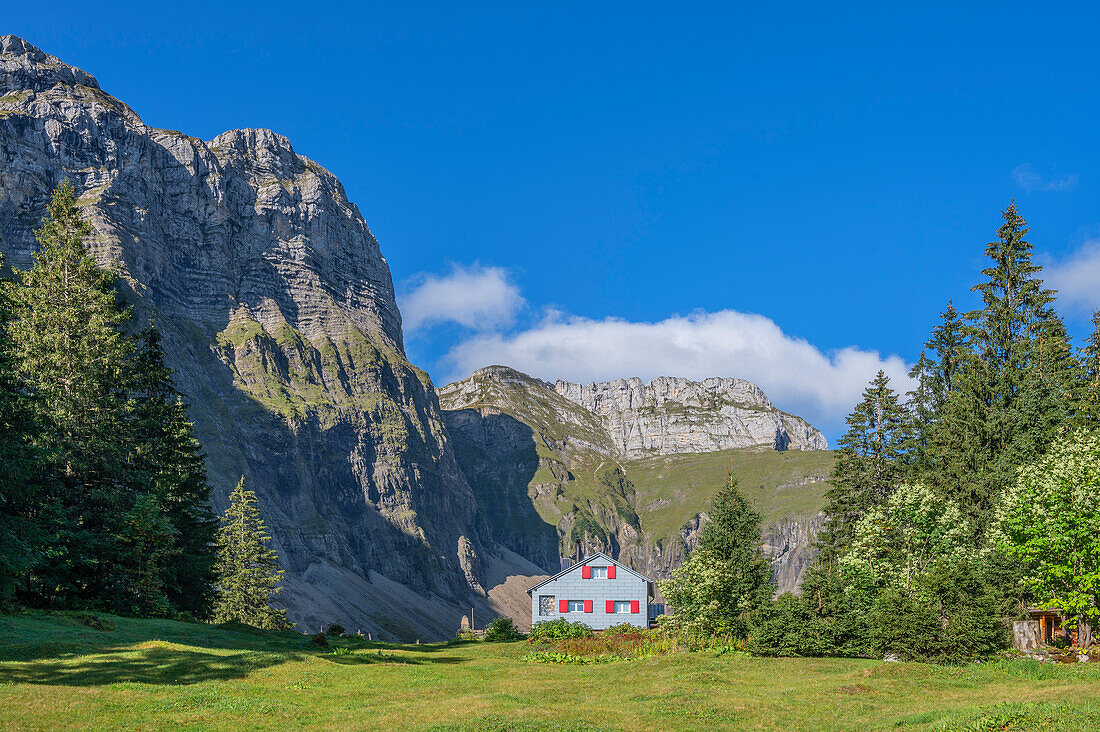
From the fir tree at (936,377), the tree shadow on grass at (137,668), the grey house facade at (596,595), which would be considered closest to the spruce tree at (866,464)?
the fir tree at (936,377)

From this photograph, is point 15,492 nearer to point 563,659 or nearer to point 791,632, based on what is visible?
point 563,659

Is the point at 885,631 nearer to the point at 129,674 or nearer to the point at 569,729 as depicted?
the point at 569,729

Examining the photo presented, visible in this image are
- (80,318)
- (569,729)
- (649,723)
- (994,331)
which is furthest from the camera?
(994,331)

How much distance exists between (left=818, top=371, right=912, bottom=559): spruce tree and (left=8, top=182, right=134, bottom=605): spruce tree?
43149 mm

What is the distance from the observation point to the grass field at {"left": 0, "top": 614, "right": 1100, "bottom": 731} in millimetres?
18047

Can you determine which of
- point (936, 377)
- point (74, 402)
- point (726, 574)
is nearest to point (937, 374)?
point (936, 377)

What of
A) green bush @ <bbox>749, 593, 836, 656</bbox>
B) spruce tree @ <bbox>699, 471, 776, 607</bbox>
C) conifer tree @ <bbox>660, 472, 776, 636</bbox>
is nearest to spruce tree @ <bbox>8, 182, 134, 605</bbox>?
conifer tree @ <bbox>660, 472, 776, 636</bbox>

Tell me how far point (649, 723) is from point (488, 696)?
19.4 ft

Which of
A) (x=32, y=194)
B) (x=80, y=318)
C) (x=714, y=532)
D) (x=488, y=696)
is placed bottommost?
(x=488, y=696)

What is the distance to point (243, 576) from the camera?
6744cm

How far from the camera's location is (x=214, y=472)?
163125 mm

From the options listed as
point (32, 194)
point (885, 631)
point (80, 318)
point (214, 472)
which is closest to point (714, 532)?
point (885, 631)

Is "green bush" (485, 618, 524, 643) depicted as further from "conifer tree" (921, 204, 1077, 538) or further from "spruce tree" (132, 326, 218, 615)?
"conifer tree" (921, 204, 1077, 538)

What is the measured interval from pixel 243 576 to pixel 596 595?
36.3 metres
